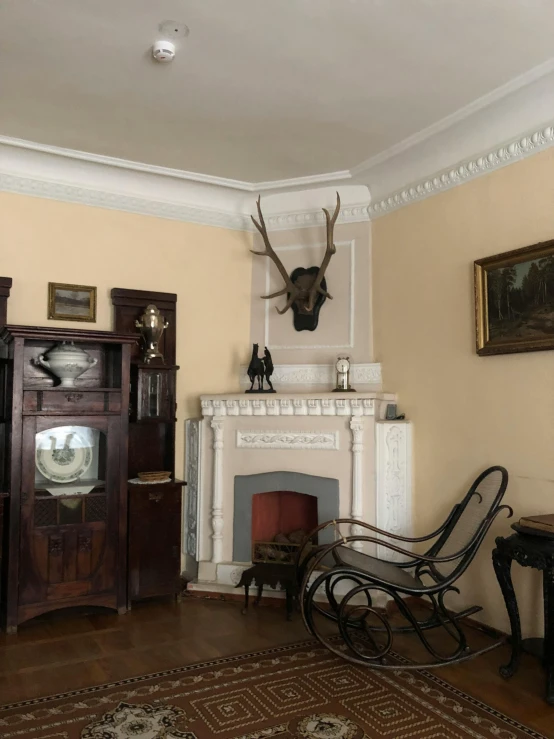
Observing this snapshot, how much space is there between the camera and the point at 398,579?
3510 mm

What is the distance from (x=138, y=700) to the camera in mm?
2943

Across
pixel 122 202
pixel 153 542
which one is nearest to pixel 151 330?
pixel 122 202

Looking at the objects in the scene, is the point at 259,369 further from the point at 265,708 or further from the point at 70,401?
the point at 265,708

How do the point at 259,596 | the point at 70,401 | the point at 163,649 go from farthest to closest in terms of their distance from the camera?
the point at 259,596
the point at 70,401
the point at 163,649

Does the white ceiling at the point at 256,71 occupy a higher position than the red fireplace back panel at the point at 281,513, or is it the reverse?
the white ceiling at the point at 256,71

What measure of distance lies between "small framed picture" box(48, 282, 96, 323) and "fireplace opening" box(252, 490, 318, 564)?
1882mm

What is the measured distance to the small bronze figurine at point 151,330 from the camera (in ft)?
15.4

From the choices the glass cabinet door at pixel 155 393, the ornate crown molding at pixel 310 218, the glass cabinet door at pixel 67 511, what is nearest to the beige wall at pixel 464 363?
the ornate crown molding at pixel 310 218

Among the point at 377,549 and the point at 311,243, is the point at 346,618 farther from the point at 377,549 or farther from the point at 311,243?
the point at 311,243

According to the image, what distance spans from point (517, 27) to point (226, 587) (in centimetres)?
392

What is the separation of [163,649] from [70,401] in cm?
169

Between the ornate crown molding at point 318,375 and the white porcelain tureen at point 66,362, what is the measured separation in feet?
4.76

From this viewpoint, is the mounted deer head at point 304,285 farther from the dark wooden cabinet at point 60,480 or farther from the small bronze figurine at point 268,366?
the dark wooden cabinet at point 60,480

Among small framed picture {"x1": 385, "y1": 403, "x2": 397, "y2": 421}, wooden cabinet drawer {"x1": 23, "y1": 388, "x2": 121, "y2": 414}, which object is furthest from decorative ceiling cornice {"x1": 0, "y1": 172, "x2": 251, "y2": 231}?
small framed picture {"x1": 385, "y1": 403, "x2": 397, "y2": 421}
